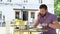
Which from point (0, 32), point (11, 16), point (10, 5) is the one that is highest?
point (10, 5)

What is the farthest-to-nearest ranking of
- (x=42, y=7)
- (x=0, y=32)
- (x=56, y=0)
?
(x=56, y=0), (x=0, y=32), (x=42, y=7)

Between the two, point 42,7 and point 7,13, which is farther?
point 7,13

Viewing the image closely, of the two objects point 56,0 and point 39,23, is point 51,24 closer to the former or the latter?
point 39,23

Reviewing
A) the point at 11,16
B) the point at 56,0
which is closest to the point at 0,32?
the point at 11,16

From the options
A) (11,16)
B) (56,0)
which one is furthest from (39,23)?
(56,0)

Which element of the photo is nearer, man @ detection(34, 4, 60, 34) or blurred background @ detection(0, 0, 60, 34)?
man @ detection(34, 4, 60, 34)

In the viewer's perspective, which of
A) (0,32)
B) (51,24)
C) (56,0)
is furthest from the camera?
(56,0)

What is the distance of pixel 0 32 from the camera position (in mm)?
4906

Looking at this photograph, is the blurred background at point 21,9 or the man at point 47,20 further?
the blurred background at point 21,9

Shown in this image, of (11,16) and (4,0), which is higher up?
(4,0)

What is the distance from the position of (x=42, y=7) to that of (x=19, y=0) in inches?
136

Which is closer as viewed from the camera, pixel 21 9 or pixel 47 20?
pixel 47 20

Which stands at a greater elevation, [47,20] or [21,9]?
[21,9]

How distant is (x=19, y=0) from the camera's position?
5664 millimetres
